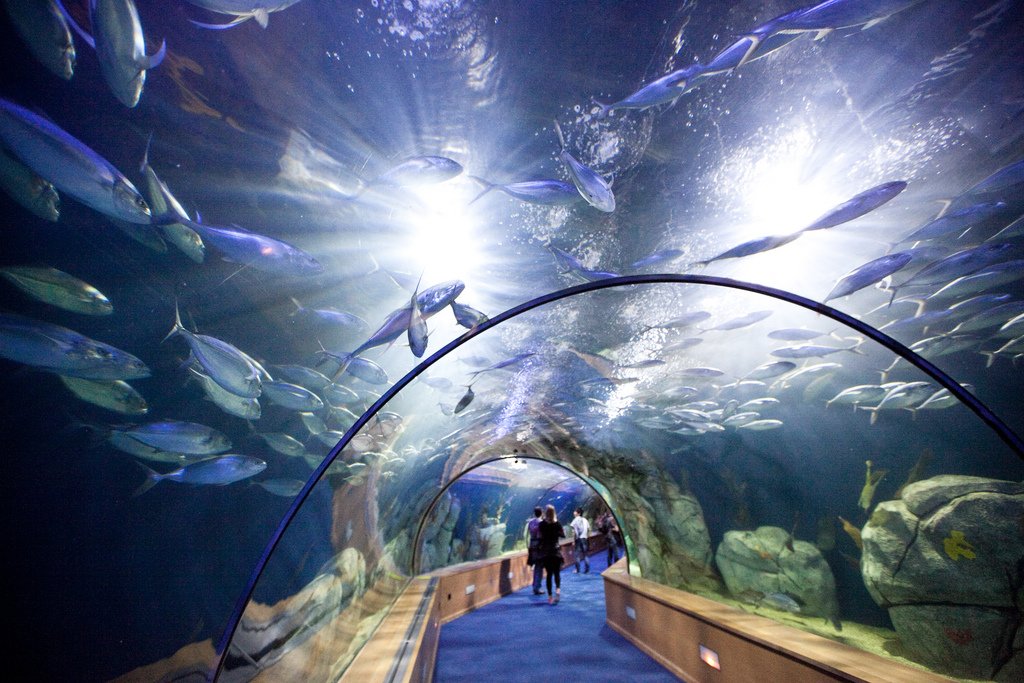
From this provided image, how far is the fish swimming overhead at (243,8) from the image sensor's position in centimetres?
159

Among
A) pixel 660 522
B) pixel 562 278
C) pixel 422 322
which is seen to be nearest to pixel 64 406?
pixel 422 322

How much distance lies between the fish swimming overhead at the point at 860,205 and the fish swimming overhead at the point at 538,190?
2137 mm

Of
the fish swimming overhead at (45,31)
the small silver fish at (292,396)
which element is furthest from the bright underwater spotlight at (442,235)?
the fish swimming overhead at (45,31)

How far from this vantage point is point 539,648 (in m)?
6.72

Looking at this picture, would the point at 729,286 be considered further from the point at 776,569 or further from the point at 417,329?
the point at 776,569

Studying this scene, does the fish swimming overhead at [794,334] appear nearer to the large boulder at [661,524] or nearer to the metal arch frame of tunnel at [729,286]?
the metal arch frame of tunnel at [729,286]

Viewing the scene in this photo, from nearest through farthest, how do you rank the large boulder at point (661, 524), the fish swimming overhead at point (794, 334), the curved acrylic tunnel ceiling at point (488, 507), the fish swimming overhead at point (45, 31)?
the fish swimming overhead at point (45, 31) < the fish swimming overhead at point (794, 334) < the large boulder at point (661, 524) < the curved acrylic tunnel ceiling at point (488, 507)

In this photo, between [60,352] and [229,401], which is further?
Result: [229,401]

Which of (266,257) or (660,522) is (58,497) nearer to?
(266,257)

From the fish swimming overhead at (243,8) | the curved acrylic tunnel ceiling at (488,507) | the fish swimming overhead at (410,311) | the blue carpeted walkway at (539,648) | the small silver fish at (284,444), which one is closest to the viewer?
the fish swimming overhead at (243,8)

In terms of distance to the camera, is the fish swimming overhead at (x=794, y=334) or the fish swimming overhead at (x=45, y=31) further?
the fish swimming overhead at (x=794, y=334)

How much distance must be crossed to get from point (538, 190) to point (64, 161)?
228 centimetres

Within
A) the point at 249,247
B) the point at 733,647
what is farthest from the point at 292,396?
the point at 733,647

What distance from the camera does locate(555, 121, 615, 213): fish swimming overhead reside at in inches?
105
